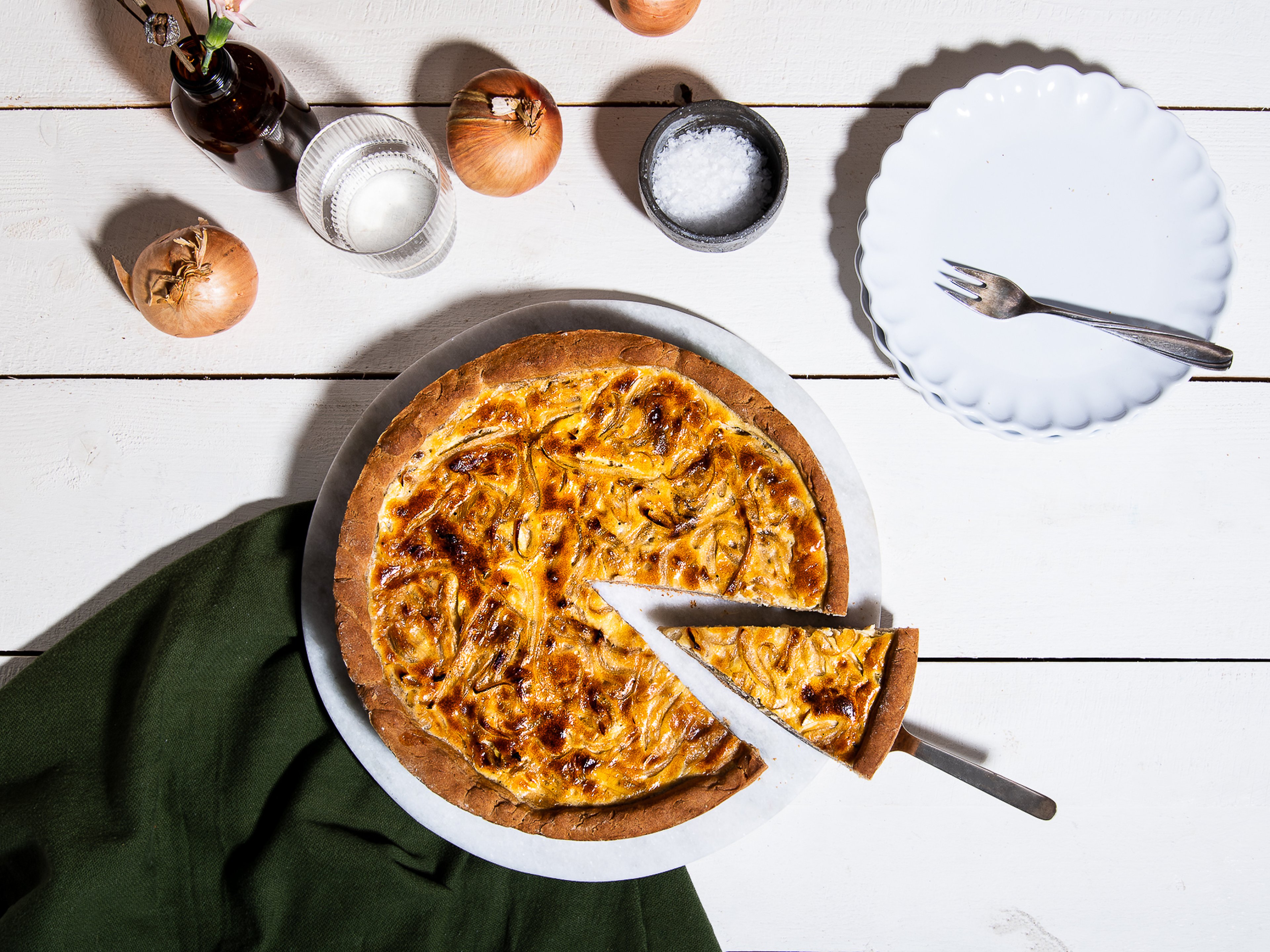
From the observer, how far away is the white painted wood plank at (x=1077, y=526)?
9.24ft

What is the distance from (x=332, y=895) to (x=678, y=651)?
1.42 metres

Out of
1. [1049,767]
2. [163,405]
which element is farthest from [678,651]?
[163,405]

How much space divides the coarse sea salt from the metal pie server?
4.16ft

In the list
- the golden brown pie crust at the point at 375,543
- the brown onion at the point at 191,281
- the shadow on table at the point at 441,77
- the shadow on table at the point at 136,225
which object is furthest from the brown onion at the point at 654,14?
the shadow on table at the point at 136,225

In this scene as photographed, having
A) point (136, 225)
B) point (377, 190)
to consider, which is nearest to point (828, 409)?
point (377, 190)

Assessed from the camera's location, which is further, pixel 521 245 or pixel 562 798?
pixel 521 245

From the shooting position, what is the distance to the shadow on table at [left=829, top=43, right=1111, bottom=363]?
2.79m

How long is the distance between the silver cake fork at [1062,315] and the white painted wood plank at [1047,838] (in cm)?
116

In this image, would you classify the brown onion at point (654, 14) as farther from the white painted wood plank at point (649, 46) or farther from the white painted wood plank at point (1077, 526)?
the white painted wood plank at point (1077, 526)

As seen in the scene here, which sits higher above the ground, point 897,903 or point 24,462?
point 24,462

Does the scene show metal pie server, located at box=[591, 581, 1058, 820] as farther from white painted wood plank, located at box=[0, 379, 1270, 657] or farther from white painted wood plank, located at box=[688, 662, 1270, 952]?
white painted wood plank, located at box=[0, 379, 1270, 657]

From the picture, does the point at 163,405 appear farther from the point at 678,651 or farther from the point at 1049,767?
the point at 1049,767

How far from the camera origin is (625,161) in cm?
279

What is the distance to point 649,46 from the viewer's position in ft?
9.19
